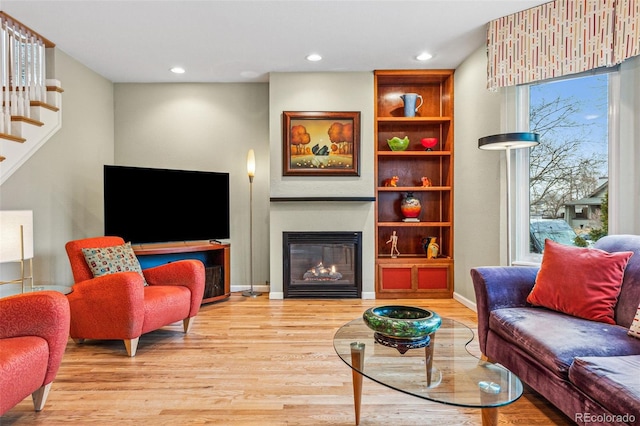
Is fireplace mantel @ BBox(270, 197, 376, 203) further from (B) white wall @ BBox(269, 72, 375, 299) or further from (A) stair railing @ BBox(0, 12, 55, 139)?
(A) stair railing @ BBox(0, 12, 55, 139)

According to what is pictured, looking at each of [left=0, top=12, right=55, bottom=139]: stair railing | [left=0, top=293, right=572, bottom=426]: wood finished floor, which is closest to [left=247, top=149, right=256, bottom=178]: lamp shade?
[left=0, top=293, right=572, bottom=426]: wood finished floor

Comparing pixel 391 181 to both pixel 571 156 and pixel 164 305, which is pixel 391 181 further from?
pixel 164 305

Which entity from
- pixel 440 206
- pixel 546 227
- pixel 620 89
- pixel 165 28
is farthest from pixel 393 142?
pixel 165 28

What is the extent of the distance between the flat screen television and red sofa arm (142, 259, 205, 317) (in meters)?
0.72

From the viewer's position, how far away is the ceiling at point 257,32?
289 centimetres

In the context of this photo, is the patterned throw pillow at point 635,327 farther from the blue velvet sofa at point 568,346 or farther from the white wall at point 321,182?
the white wall at point 321,182

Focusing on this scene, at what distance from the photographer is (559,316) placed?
78.7 inches

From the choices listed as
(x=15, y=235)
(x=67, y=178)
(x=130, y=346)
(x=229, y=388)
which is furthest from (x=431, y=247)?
(x=67, y=178)

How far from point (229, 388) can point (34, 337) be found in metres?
1.03

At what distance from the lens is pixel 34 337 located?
176cm

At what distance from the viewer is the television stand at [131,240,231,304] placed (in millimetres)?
3748

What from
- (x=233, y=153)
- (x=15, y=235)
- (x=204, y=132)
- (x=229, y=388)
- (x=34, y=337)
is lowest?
(x=229, y=388)

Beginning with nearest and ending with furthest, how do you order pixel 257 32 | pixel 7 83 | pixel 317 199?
pixel 7 83 < pixel 257 32 < pixel 317 199

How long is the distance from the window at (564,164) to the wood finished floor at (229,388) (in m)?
1.14
